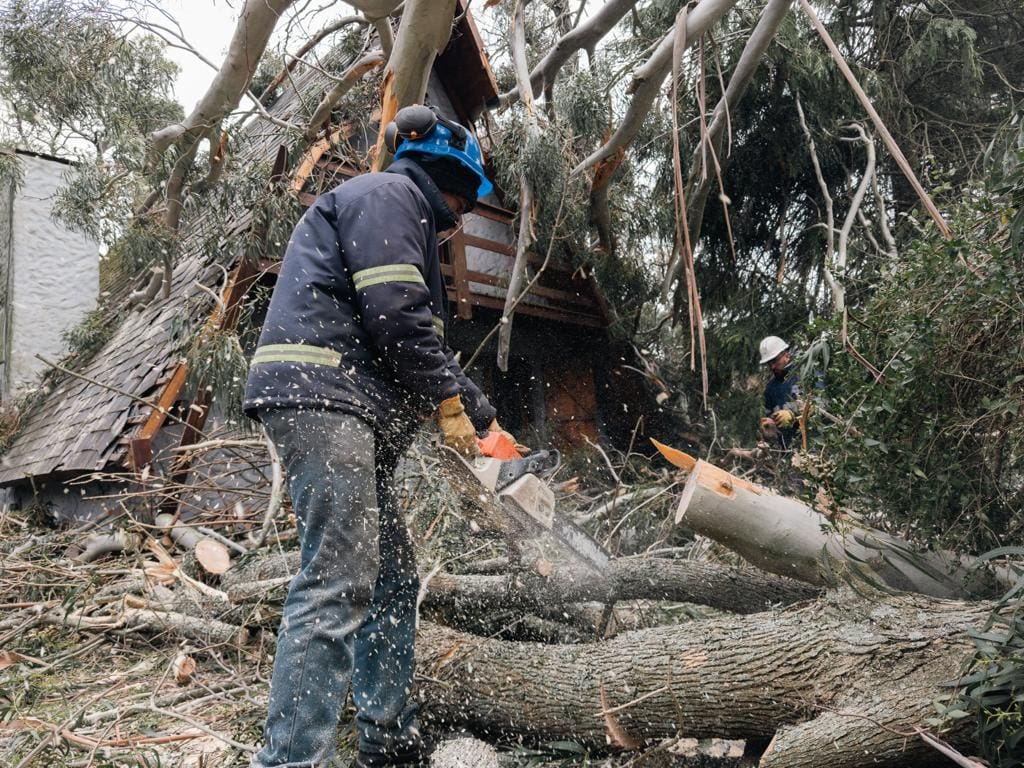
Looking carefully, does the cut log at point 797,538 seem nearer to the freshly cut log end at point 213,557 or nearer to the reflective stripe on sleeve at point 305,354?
the reflective stripe on sleeve at point 305,354

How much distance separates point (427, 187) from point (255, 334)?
3.50 m

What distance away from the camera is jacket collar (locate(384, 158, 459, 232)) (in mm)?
2293

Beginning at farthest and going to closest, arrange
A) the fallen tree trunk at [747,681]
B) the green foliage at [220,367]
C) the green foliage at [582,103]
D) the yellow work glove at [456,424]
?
the green foliage at [582,103]
the green foliage at [220,367]
the yellow work glove at [456,424]
the fallen tree trunk at [747,681]

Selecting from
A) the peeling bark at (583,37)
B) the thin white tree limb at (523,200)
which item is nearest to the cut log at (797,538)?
the peeling bark at (583,37)

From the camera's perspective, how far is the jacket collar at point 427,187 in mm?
2293

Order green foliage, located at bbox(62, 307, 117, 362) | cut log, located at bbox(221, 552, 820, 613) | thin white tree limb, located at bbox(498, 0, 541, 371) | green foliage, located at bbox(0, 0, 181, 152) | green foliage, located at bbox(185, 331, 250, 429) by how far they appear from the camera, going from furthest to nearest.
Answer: green foliage, located at bbox(62, 307, 117, 362) < green foliage, located at bbox(0, 0, 181, 152) < thin white tree limb, located at bbox(498, 0, 541, 371) < green foliage, located at bbox(185, 331, 250, 429) < cut log, located at bbox(221, 552, 820, 613)

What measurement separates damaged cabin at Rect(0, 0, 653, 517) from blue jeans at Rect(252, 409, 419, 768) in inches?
104

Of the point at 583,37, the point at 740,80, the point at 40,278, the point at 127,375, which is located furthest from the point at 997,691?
the point at 40,278

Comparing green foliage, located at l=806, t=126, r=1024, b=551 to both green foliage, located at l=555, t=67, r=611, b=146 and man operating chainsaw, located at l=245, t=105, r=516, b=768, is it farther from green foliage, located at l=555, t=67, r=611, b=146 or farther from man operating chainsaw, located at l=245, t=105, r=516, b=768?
green foliage, located at l=555, t=67, r=611, b=146

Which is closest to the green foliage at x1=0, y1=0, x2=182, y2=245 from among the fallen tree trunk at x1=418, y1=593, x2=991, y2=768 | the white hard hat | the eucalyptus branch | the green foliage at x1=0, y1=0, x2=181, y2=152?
the green foliage at x1=0, y1=0, x2=181, y2=152

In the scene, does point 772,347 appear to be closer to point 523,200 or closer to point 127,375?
point 523,200

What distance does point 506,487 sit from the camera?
2352mm

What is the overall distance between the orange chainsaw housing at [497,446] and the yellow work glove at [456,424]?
6 cm

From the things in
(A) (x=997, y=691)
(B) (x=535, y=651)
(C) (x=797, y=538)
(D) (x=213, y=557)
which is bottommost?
(D) (x=213, y=557)
